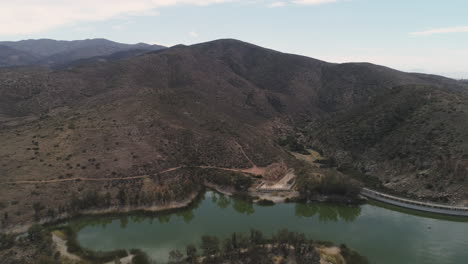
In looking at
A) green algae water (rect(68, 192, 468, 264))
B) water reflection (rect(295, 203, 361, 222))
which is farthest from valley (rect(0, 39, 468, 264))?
water reflection (rect(295, 203, 361, 222))

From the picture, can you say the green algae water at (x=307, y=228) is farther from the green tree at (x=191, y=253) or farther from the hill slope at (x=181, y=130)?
the hill slope at (x=181, y=130)

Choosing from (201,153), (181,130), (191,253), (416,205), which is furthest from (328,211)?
(181,130)

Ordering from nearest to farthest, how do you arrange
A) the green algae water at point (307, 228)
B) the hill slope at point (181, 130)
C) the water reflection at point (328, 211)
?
the green algae water at point (307, 228) → the water reflection at point (328, 211) → the hill slope at point (181, 130)

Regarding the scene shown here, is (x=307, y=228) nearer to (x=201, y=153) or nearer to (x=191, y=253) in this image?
(x=191, y=253)

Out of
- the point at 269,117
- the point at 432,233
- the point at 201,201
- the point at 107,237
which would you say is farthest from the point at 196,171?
the point at 269,117

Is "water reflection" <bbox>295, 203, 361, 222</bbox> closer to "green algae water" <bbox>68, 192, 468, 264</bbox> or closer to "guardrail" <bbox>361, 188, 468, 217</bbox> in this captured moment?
"green algae water" <bbox>68, 192, 468, 264</bbox>

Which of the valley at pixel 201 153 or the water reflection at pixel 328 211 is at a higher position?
the valley at pixel 201 153

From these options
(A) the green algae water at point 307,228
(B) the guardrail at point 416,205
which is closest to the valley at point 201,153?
(A) the green algae water at point 307,228
